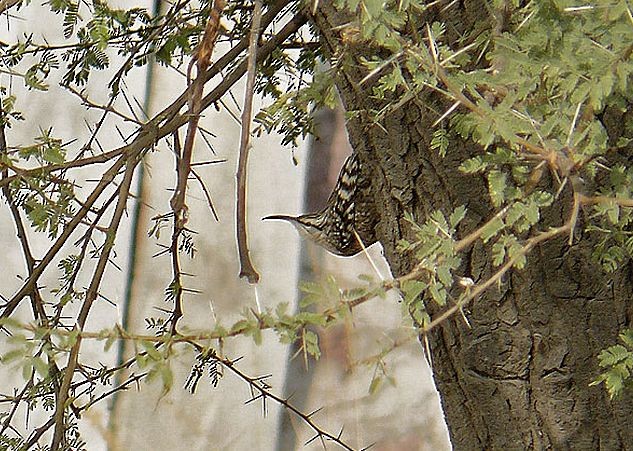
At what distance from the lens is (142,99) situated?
140cm

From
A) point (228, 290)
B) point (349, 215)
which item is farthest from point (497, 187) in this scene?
point (228, 290)

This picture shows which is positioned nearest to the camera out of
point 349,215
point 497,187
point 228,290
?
point 497,187

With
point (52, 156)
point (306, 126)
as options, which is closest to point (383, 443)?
point (306, 126)

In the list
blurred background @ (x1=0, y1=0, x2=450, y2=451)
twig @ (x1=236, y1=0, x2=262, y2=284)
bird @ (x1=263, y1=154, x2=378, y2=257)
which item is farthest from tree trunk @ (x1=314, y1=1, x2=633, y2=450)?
blurred background @ (x1=0, y1=0, x2=450, y2=451)

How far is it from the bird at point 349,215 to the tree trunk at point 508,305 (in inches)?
1.6

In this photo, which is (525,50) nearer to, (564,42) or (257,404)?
(564,42)

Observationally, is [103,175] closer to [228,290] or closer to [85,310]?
[85,310]

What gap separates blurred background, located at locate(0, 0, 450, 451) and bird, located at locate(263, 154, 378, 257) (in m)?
0.70

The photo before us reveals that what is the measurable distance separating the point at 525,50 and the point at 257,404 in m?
1.26

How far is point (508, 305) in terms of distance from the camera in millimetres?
567

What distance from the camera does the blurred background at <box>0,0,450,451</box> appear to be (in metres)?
Result: 1.41

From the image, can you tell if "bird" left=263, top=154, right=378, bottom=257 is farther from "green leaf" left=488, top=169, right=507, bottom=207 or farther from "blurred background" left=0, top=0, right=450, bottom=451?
"blurred background" left=0, top=0, right=450, bottom=451

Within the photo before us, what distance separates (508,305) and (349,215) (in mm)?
151

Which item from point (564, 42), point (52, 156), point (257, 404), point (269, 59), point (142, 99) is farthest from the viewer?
point (257, 404)
